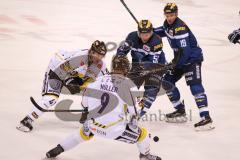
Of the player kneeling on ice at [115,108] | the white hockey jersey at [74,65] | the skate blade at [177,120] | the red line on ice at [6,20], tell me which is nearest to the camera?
the player kneeling on ice at [115,108]

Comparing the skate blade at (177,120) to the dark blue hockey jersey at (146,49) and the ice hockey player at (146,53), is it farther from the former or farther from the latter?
the dark blue hockey jersey at (146,49)

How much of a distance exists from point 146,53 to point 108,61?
2724 mm

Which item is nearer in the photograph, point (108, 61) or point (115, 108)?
point (115, 108)

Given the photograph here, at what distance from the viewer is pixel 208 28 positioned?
11664mm

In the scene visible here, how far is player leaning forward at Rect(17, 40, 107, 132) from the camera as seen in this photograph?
18.9 feet

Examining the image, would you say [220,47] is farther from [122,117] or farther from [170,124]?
[122,117]

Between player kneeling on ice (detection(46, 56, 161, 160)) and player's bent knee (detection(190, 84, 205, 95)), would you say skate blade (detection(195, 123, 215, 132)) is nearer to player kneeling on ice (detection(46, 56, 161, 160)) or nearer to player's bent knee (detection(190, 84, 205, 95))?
player's bent knee (detection(190, 84, 205, 95))

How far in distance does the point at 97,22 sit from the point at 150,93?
5376mm

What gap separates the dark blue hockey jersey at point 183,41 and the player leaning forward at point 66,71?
1024 millimetres

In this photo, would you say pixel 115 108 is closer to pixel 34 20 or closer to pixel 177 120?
pixel 177 120

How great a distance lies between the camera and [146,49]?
6336 mm

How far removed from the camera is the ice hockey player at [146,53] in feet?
20.4

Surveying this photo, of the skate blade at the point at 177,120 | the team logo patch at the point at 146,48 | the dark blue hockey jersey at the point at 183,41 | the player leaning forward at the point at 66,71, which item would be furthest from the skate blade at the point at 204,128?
the player leaning forward at the point at 66,71

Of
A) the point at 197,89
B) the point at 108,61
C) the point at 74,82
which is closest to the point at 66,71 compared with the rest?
the point at 74,82
